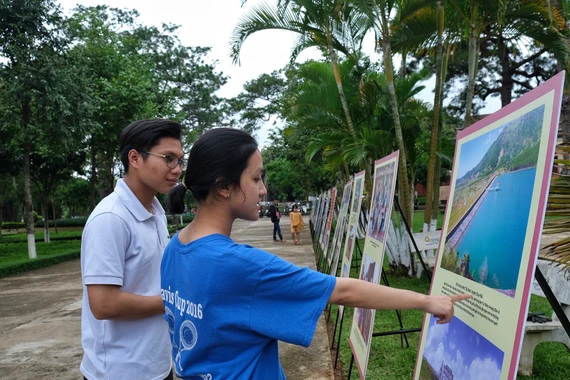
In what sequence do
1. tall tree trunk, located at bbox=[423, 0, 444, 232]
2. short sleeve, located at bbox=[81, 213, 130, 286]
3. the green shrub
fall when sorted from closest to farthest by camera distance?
short sleeve, located at bbox=[81, 213, 130, 286] → tall tree trunk, located at bbox=[423, 0, 444, 232] → the green shrub

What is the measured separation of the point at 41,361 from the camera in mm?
5000

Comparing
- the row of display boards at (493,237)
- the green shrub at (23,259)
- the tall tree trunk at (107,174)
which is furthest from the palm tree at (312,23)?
the tall tree trunk at (107,174)

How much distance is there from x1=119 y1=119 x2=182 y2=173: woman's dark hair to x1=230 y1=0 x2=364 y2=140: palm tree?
20.4 feet

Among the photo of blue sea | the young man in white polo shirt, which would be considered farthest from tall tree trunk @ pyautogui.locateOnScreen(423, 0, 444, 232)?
the young man in white polo shirt

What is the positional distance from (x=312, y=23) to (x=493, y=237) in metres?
7.05

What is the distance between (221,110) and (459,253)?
30.1m

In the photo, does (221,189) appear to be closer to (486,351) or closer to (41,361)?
(486,351)

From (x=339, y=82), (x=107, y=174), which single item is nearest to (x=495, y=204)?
(x=339, y=82)

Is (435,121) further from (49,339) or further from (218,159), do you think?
(218,159)

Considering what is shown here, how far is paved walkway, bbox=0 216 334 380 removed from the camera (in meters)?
4.58

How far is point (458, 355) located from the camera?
1630 millimetres

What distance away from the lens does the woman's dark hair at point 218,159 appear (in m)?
1.36

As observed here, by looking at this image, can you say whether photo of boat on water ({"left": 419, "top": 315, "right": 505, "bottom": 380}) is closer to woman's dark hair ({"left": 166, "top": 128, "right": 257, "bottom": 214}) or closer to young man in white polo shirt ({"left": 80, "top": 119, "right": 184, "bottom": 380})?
woman's dark hair ({"left": 166, "top": 128, "right": 257, "bottom": 214})

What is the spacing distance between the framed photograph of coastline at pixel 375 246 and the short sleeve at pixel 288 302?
153cm
